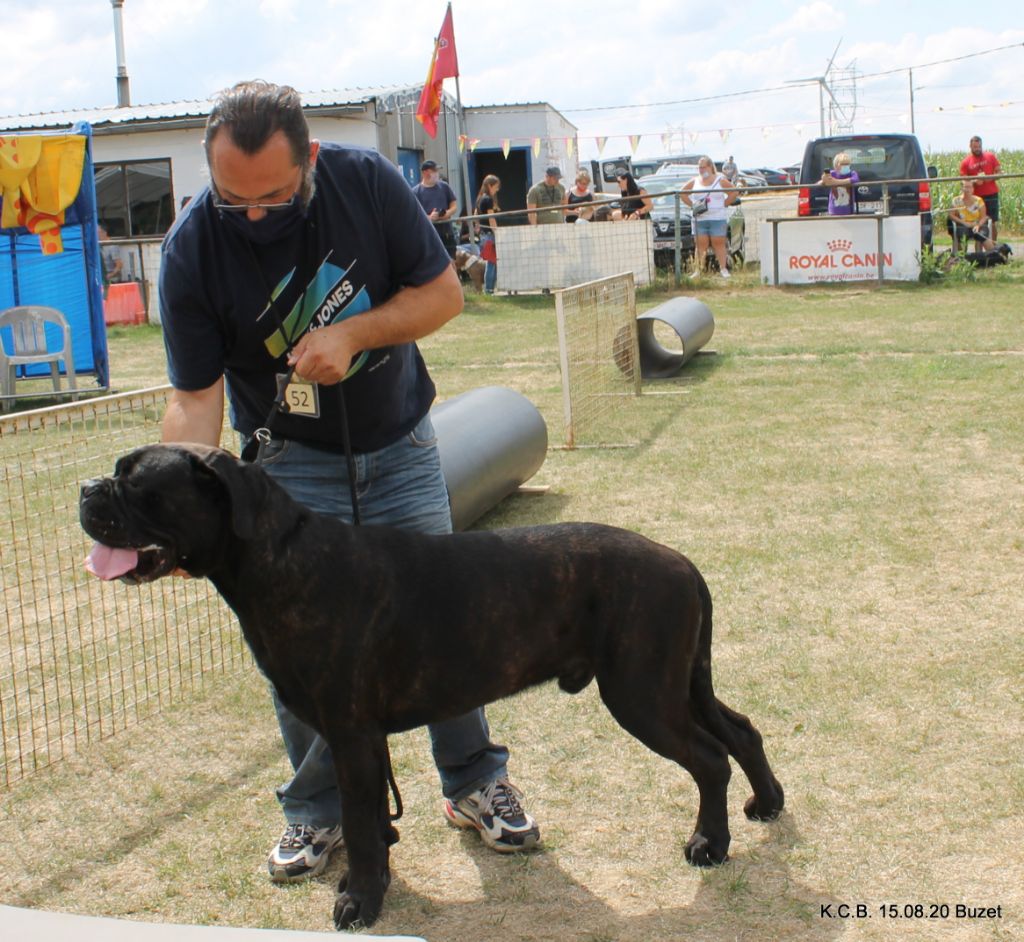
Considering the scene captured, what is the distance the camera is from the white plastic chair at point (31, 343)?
1226 cm

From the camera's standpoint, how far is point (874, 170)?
20688 millimetres

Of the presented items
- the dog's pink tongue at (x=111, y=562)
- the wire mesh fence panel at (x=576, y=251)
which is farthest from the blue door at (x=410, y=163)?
the dog's pink tongue at (x=111, y=562)

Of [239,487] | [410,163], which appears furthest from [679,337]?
[410,163]

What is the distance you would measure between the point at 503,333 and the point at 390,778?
1307cm

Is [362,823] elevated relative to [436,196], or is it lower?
lower

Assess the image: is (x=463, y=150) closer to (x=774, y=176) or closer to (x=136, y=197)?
(x=136, y=197)

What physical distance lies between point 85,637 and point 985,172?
2042 centimetres

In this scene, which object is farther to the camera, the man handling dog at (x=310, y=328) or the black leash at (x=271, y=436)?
the black leash at (x=271, y=436)

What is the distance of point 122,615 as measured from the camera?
5.95 meters

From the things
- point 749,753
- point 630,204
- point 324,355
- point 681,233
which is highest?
point 630,204

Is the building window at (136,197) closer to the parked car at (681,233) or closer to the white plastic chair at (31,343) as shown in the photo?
the parked car at (681,233)

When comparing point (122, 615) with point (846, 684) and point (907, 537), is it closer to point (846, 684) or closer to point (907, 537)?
point (846, 684)

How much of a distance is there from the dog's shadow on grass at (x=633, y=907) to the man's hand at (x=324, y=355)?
5.02 ft

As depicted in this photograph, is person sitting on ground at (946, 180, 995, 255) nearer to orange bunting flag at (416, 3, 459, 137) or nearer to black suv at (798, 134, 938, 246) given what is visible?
black suv at (798, 134, 938, 246)
